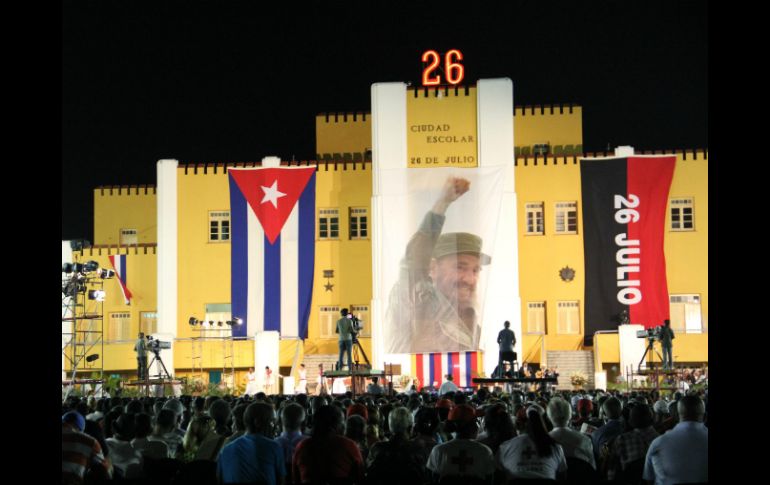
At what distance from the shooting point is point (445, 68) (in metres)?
37.8

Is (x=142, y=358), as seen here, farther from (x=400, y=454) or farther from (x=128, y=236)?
(x=400, y=454)

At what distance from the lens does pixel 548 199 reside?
1483 inches

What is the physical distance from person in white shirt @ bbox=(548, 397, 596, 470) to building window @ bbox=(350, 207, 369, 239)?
99.1ft

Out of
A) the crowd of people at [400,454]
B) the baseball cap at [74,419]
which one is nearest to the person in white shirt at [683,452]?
the crowd of people at [400,454]

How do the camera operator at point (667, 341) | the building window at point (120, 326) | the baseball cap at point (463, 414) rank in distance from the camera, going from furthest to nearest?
the building window at point (120, 326)
the camera operator at point (667, 341)
the baseball cap at point (463, 414)

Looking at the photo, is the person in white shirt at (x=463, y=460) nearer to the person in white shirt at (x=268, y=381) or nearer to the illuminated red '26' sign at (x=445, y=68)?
the person in white shirt at (x=268, y=381)

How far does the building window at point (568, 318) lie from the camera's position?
3722 centimetres

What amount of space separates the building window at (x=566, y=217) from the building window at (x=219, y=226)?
1187 centimetres

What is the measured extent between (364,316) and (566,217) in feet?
26.2

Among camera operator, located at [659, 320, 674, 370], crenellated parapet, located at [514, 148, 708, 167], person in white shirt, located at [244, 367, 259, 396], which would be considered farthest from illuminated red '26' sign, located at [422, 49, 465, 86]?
camera operator, located at [659, 320, 674, 370]

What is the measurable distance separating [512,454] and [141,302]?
113 feet

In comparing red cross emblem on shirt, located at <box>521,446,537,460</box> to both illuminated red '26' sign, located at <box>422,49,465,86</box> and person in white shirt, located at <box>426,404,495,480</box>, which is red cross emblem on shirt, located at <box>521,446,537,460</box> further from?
illuminated red '26' sign, located at <box>422,49,465,86</box>

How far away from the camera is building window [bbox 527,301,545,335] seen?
3741cm

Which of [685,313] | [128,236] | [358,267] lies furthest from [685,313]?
[128,236]
